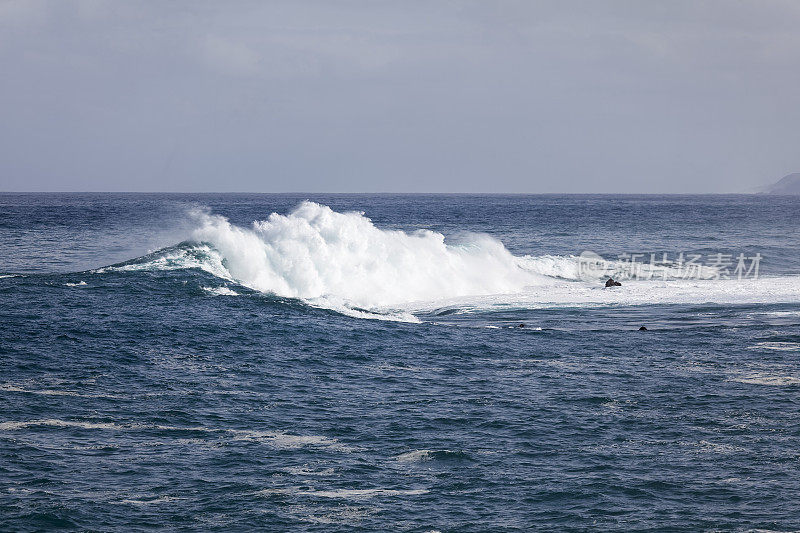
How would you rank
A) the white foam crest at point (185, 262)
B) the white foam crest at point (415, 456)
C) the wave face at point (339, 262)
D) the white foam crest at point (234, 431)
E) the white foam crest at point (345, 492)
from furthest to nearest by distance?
the wave face at point (339, 262), the white foam crest at point (185, 262), the white foam crest at point (234, 431), the white foam crest at point (415, 456), the white foam crest at point (345, 492)

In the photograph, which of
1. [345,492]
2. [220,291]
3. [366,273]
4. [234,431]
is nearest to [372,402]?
[234,431]

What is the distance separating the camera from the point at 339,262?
40.3 metres

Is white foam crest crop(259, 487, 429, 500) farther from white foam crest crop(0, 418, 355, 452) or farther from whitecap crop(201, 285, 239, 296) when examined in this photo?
whitecap crop(201, 285, 239, 296)

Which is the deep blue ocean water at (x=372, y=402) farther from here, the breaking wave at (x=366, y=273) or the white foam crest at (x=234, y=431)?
the breaking wave at (x=366, y=273)

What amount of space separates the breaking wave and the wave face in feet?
0.17

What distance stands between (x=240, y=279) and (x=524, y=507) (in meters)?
26.7

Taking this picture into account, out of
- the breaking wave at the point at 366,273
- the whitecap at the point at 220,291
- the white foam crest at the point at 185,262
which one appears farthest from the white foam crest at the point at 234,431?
the white foam crest at the point at 185,262

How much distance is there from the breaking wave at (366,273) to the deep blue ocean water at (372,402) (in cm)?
20

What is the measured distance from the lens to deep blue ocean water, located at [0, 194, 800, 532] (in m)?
12.8

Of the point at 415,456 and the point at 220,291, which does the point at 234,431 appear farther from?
the point at 220,291

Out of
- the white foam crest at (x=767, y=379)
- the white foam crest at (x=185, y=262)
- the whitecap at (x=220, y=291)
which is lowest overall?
the white foam crest at (x=767, y=379)

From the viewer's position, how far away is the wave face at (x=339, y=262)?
125ft

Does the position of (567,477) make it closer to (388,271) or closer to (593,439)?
(593,439)

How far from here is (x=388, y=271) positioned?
4097cm
